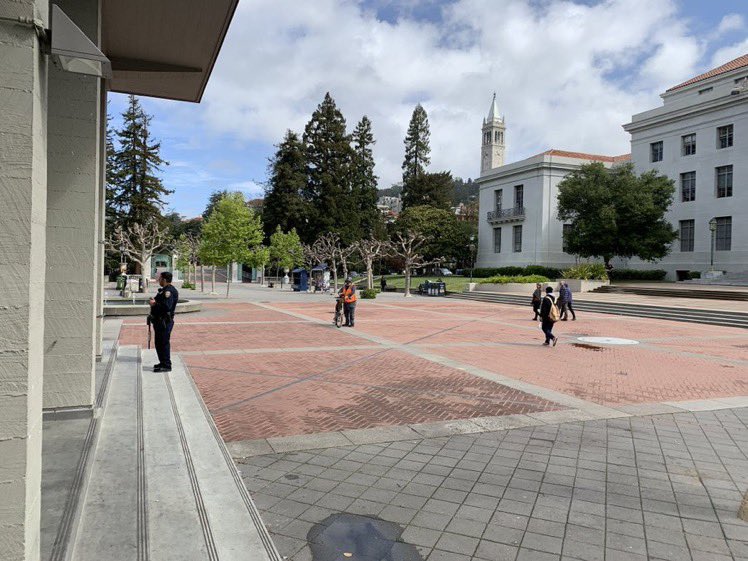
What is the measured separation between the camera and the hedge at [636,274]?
4297 cm

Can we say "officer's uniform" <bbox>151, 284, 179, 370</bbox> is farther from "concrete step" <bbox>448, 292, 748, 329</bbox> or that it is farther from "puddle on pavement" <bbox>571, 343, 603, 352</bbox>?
"concrete step" <bbox>448, 292, 748, 329</bbox>

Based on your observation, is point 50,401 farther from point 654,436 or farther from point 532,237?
point 532,237

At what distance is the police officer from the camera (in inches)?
328

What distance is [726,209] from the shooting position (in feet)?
131

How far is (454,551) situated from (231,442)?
2951mm

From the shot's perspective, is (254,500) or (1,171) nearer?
(1,171)

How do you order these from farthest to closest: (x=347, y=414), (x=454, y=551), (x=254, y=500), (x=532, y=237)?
(x=532, y=237) < (x=347, y=414) < (x=254, y=500) < (x=454, y=551)

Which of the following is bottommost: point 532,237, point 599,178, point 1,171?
point 1,171

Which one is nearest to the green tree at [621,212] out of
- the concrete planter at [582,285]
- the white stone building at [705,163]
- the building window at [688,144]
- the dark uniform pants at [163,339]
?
the white stone building at [705,163]

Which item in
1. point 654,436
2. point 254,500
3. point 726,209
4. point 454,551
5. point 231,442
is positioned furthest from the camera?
point 726,209

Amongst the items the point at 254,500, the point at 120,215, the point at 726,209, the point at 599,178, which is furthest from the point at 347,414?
the point at 120,215

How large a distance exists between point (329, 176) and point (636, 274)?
34.7 metres

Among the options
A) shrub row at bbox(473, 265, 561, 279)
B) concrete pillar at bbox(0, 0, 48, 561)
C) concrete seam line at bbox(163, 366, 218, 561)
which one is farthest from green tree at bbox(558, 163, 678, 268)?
concrete pillar at bbox(0, 0, 48, 561)

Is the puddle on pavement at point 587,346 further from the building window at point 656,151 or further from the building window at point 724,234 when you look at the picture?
the building window at point 656,151
